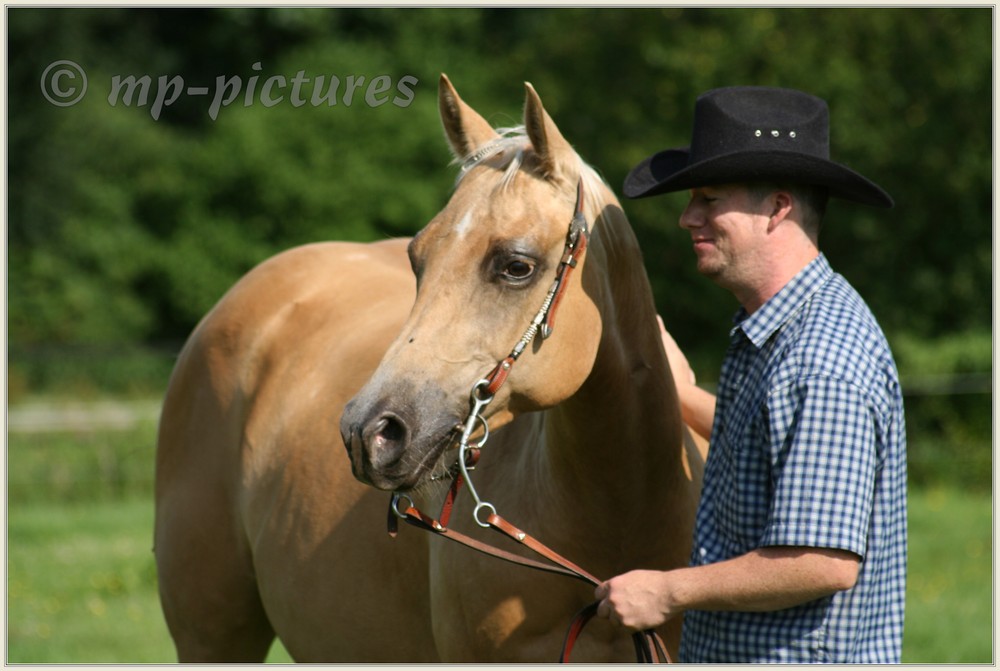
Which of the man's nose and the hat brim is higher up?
the hat brim

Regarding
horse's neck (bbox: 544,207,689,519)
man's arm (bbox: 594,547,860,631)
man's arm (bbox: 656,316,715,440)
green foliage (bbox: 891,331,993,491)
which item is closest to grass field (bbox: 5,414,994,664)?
green foliage (bbox: 891,331,993,491)

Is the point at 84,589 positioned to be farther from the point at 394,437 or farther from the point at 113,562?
the point at 394,437

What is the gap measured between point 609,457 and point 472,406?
20.4 inches

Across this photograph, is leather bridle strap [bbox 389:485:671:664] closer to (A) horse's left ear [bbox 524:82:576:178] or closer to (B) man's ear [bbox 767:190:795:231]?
(A) horse's left ear [bbox 524:82:576:178]

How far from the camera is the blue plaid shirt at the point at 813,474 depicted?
2203 millimetres

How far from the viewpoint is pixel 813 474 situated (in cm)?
221

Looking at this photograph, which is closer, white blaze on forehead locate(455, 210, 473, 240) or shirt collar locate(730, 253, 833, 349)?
Answer: shirt collar locate(730, 253, 833, 349)

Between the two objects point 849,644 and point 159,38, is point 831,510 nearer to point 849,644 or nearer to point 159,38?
point 849,644

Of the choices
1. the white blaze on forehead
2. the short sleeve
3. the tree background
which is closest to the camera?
the short sleeve

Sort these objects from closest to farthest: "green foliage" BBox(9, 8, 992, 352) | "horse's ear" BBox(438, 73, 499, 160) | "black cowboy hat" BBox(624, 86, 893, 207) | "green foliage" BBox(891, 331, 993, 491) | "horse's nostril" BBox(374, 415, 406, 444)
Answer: "horse's nostril" BBox(374, 415, 406, 444)
"black cowboy hat" BBox(624, 86, 893, 207)
"horse's ear" BBox(438, 73, 499, 160)
"green foliage" BBox(891, 331, 993, 491)
"green foliage" BBox(9, 8, 992, 352)

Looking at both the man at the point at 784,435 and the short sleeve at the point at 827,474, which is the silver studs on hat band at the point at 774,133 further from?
the short sleeve at the point at 827,474

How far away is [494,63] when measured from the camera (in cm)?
2598

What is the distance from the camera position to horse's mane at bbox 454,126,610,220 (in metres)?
2.66

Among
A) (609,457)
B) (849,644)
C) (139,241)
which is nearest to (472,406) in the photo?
(609,457)
